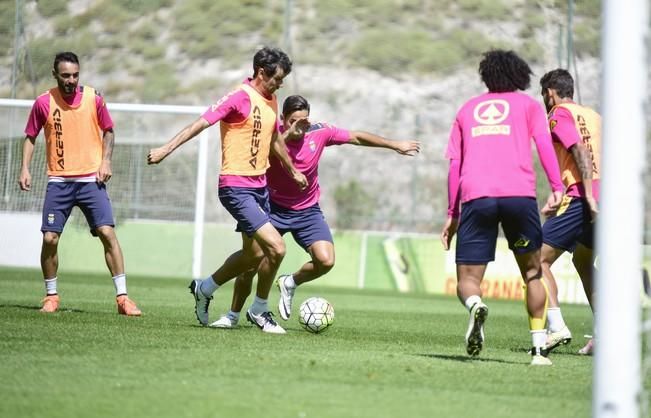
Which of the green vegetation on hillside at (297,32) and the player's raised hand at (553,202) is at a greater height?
the green vegetation on hillside at (297,32)

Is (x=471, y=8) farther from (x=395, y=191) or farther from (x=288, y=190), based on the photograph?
(x=288, y=190)

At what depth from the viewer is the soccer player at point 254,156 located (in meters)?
10.7

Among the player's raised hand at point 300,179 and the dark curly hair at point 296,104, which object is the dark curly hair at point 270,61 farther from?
Answer: the player's raised hand at point 300,179

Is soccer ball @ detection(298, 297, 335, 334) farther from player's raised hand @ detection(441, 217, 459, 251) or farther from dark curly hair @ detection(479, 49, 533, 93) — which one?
dark curly hair @ detection(479, 49, 533, 93)

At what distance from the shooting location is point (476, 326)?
8336 millimetres

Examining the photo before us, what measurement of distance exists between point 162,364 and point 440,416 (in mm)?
2301

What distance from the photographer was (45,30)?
39750 mm

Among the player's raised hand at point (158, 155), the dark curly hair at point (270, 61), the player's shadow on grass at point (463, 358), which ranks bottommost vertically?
the player's shadow on grass at point (463, 358)

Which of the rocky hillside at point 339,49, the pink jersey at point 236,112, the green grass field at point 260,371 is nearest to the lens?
the green grass field at point 260,371

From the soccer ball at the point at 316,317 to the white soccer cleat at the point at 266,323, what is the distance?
1.01 ft

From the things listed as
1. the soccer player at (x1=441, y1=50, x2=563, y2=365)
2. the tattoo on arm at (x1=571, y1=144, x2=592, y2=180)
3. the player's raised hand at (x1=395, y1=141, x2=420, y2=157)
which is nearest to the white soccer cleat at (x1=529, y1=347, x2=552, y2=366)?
the soccer player at (x1=441, y1=50, x2=563, y2=365)

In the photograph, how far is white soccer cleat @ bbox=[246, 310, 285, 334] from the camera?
36.2 feet

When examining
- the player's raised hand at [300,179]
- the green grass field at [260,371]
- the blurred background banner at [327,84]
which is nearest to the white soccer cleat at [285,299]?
the green grass field at [260,371]

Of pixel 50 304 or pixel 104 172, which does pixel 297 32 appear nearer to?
pixel 104 172
